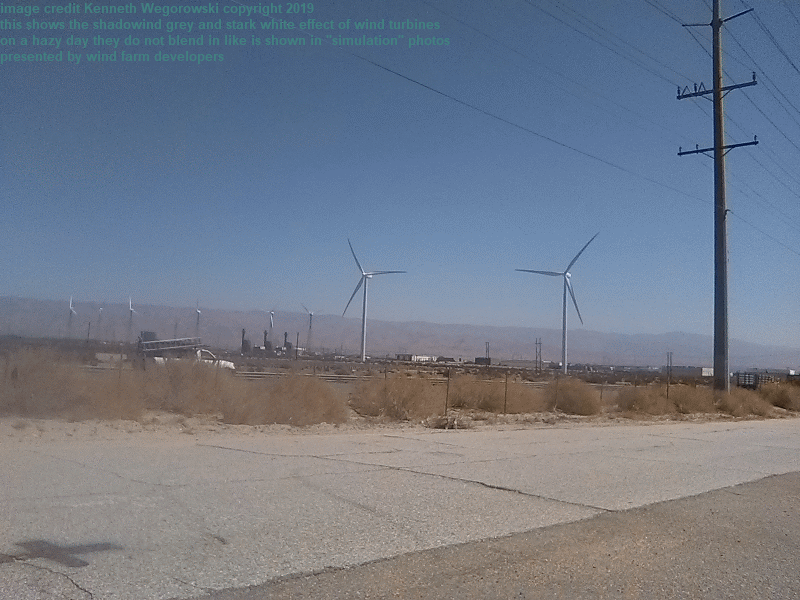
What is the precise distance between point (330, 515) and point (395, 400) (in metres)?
18.8

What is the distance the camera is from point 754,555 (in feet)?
29.6

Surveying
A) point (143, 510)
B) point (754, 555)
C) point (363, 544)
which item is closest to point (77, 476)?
point (143, 510)

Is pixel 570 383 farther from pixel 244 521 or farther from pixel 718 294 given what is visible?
pixel 244 521

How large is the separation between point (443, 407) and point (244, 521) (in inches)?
841

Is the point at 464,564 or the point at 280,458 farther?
the point at 280,458

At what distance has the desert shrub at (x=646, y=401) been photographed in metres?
40.9

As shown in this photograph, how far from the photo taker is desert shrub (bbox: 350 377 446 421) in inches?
1115

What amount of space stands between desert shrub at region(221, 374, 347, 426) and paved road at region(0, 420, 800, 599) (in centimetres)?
558

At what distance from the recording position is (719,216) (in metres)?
41.1

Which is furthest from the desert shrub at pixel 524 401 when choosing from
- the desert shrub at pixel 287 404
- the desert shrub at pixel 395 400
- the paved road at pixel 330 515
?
the paved road at pixel 330 515

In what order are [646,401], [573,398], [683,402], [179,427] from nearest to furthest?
1. [179,427]
2. [573,398]
3. [646,401]
4. [683,402]

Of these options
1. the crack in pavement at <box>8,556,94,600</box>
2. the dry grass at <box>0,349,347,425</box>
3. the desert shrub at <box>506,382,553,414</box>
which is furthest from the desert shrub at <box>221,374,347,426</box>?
the crack in pavement at <box>8,556,94,600</box>

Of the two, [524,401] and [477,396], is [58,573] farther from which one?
[524,401]

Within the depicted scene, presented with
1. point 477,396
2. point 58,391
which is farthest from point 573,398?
point 58,391
